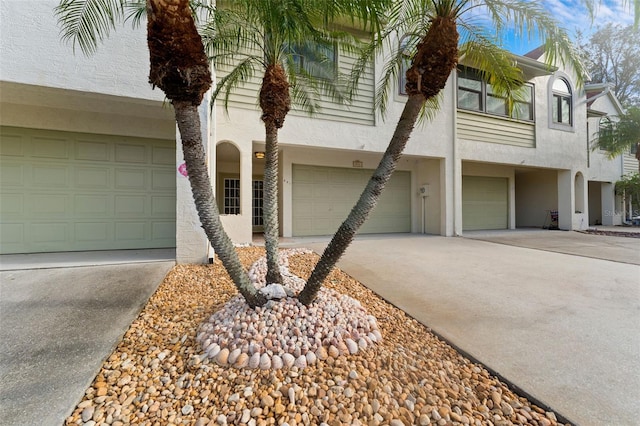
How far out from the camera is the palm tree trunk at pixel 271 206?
3.36m

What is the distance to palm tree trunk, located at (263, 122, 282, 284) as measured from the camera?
3.36 meters

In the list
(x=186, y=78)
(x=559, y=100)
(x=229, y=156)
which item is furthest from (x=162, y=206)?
(x=559, y=100)

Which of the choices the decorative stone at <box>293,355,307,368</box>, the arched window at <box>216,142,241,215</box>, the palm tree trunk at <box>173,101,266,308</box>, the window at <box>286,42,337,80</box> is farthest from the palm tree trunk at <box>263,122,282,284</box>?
the arched window at <box>216,142,241,215</box>

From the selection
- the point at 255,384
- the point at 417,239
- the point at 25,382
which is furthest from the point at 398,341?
the point at 417,239

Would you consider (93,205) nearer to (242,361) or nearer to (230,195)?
(230,195)

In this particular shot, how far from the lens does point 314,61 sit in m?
5.28

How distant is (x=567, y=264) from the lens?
5801 mm

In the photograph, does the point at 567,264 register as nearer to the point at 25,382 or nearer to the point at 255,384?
the point at 255,384

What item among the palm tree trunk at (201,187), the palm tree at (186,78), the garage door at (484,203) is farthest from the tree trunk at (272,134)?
the garage door at (484,203)

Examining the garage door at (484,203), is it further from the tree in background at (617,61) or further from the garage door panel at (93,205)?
the tree in background at (617,61)

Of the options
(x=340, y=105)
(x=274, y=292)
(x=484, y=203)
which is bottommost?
(x=274, y=292)

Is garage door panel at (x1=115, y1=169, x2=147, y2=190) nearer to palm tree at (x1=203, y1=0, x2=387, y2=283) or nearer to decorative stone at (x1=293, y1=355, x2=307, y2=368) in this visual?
palm tree at (x1=203, y1=0, x2=387, y2=283)

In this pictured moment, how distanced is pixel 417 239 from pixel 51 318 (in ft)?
28.9

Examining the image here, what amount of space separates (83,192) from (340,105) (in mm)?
7003
